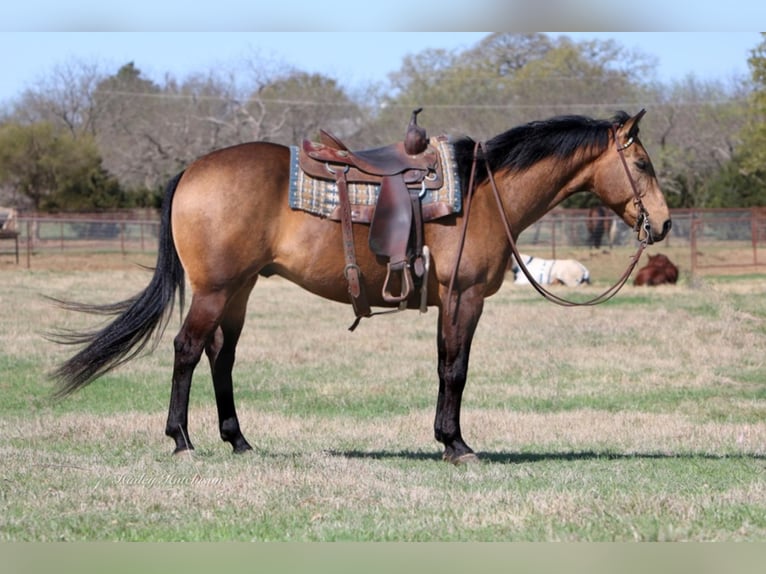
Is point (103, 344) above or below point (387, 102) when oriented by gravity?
below

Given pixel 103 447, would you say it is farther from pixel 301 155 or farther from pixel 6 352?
pixel 6 352

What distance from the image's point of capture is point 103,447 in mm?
8750

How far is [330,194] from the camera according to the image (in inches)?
312

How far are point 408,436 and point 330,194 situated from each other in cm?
301

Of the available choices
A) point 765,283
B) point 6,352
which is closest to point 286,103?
point 765,283

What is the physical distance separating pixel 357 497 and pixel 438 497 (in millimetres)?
476

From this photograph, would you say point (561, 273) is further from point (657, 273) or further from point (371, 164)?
point (371, 164)

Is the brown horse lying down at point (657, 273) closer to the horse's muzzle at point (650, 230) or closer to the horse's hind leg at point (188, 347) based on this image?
the horse's muzzle at point (650, 230)

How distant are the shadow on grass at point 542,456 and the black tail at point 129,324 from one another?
171 centimetres

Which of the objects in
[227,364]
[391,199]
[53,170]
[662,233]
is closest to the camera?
[391,199]

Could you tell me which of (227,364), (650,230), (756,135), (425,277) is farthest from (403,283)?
(756,135)

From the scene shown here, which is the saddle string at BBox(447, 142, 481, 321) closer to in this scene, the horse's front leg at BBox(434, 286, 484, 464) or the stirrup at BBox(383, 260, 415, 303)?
the horse's front leg at BBox(434, 286, 484, 464)

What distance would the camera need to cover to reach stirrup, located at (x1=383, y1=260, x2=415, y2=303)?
784 cm

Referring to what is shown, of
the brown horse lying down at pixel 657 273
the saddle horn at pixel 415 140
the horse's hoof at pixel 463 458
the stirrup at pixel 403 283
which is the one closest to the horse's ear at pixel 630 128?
the saddle horn at pixel 415 140
